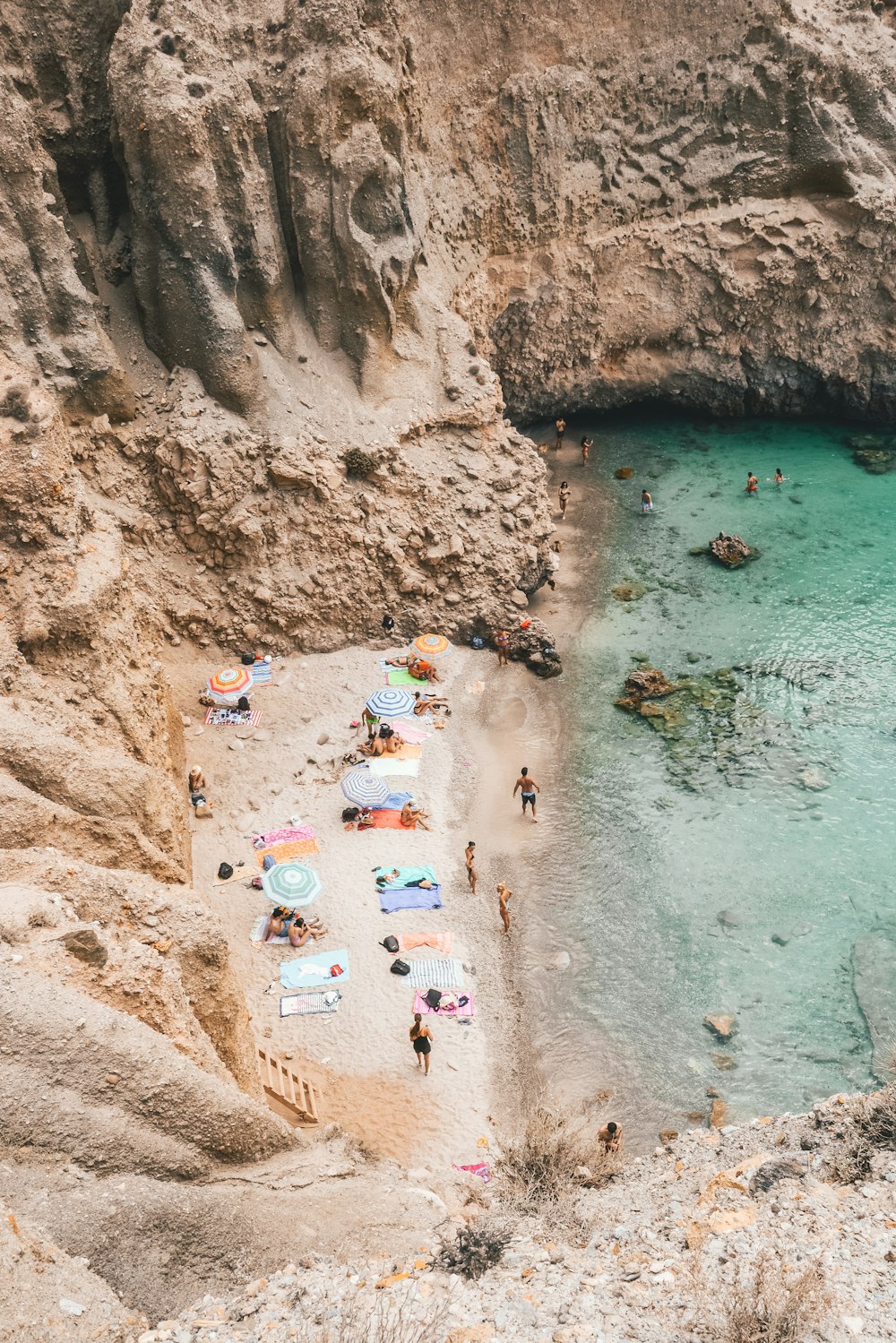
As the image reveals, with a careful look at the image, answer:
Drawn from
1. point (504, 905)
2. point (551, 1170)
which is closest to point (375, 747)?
point (504, 905)

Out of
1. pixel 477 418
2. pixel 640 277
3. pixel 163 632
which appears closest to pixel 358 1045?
pixel 163 632

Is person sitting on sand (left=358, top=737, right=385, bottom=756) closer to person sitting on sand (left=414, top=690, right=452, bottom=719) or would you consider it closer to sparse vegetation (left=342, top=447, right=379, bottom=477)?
person sitting on sand (left=414, top=690, right=452, bottom=719)

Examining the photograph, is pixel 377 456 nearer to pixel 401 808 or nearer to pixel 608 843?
pixel 401 808

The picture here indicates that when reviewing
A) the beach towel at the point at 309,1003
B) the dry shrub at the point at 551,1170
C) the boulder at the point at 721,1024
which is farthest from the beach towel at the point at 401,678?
the dry shrub at the point at 551,1170

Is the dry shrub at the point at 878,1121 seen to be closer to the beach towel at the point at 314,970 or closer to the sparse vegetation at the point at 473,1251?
the sparse vegetation at the point at 473,1251

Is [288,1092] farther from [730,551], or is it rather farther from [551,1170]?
[730,551]

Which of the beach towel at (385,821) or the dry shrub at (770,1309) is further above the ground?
the dry shrub at (770,1309)
